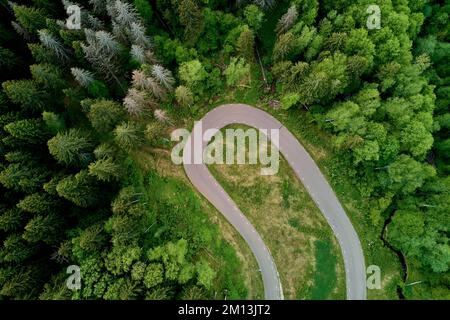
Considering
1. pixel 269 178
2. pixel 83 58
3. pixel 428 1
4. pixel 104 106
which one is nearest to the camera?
pixel 104 106

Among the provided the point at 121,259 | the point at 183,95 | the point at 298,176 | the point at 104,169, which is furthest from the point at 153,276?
Answer: the point at 298,176

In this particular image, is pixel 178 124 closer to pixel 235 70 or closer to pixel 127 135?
pixel 127 135

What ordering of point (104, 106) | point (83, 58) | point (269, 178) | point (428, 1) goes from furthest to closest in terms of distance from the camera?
point (428, 1)
point (269, 178)
point (83, 58)
point (104, 106)

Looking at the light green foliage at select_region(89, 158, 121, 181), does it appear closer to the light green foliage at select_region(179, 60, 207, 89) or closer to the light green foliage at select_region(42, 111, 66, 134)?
the light green foliage at select_region(42, 111, 66, 134)

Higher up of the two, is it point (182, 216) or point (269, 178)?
point (269, 178)

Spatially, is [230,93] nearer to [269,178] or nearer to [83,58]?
[269,178]
